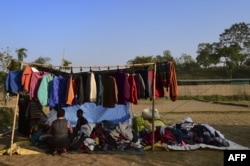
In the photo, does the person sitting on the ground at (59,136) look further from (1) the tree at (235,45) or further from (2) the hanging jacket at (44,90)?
(1) the tree at (235,45)

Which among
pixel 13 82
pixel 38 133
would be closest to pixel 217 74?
pixel 38 133

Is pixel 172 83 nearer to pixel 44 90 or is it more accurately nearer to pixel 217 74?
pixel 44 90

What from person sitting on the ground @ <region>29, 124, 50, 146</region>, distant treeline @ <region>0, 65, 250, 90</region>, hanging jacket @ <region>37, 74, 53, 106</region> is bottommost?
person sitting on the ground @ <region>29, 124, 50, 146</region>

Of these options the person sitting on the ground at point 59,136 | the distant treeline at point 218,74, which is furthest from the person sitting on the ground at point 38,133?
the distant treeline at point 218,74

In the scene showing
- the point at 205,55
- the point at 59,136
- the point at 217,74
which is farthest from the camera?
the point at 205,55

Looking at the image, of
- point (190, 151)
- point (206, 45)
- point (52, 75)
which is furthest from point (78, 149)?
point (206, 45)

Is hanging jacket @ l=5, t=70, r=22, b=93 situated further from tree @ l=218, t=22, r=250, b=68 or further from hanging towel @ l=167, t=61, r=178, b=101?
tree @ l=218, t=22, r=250, b=68

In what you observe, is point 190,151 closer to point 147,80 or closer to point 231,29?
point 147,80

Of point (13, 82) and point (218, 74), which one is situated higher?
point (218, 74)

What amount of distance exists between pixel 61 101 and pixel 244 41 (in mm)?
61436

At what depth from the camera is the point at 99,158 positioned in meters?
7.73

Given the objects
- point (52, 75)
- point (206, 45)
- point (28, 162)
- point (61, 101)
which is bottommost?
point (28, 162)

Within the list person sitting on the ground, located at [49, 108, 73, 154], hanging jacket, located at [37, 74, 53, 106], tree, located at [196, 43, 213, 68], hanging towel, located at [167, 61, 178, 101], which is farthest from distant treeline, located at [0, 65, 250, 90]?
person sitting on the ground, located at [49, 108, 73, 154]

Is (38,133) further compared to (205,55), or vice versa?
(205,55)
